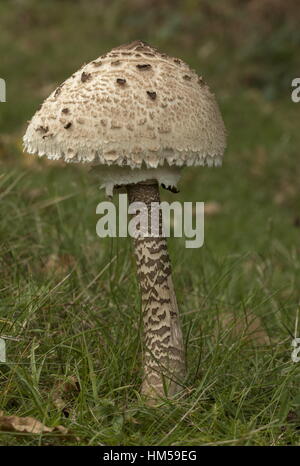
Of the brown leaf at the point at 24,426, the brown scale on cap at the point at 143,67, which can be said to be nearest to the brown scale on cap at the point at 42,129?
the brown scale on cap at the point at 143,67

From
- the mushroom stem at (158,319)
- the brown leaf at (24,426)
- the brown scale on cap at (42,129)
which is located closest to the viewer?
the brown leaf at (24,426)

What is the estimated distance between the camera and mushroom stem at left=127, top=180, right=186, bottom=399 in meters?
2.98

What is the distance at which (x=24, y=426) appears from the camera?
2512 mm

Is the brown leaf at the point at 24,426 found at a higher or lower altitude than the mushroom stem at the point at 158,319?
lower

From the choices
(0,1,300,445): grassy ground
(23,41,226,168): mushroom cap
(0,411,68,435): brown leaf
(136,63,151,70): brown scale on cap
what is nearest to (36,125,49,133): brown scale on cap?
(23,41,226,168): mushroom cap

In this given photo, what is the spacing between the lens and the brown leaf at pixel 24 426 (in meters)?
2.49

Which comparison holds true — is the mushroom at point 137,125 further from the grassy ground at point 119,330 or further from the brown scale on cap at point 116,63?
the grassy ground at point 119,330

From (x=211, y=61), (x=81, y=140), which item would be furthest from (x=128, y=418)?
(x=211, y=61)

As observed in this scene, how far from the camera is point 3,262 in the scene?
364cm

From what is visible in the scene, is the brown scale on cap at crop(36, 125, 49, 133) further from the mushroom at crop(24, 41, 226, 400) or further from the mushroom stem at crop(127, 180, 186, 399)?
the mushroom stem at crop(127, 180, 186, 399)

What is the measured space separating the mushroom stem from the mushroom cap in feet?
1.44

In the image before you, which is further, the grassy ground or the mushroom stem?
the mushroom stem

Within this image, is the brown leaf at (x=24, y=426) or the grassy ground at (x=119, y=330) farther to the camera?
the grassy ground at (x=119, y=330)
